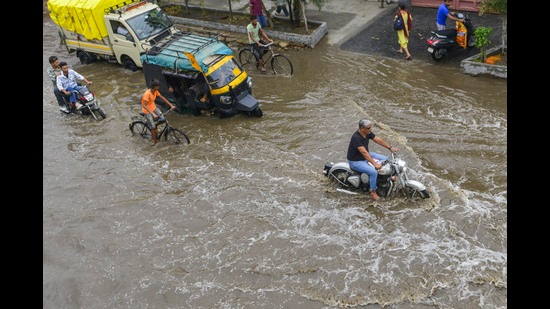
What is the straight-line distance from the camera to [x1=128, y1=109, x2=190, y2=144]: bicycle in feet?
37.1

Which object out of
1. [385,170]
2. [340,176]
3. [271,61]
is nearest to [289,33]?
[271,61]

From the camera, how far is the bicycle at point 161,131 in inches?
445

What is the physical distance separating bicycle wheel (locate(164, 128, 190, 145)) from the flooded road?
0.33 metres

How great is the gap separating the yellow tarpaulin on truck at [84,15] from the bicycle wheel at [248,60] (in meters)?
4.35

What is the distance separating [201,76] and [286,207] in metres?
4.60

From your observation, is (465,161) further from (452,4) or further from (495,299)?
(452,4)

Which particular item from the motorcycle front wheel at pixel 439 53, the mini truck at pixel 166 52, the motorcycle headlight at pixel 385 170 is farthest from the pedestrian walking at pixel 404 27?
the motorcycle headlight at pixel 385 170

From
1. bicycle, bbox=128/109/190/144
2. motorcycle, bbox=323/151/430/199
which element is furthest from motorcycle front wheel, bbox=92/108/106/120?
motorcycle, bbox=323/151/430/199

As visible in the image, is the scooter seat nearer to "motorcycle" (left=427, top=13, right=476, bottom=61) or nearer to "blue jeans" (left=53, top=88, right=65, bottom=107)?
"motorcycle" (left=427, top=13, right=476, bottom=61)

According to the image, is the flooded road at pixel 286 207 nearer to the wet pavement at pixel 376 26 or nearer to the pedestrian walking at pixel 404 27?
the pedestrian walking at pixel 404 27
